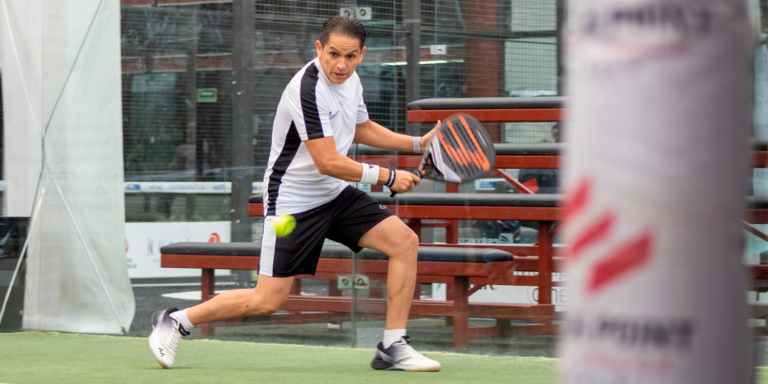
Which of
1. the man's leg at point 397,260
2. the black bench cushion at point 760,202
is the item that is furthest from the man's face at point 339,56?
the black bench cushion at point 760,202

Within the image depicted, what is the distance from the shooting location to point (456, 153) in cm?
372

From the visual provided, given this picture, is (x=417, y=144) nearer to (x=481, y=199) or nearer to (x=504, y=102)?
(x=481, y=199)

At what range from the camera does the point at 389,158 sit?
5145 mm

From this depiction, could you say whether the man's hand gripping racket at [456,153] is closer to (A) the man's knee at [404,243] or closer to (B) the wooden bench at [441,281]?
(A) the man's knee at [404,243]

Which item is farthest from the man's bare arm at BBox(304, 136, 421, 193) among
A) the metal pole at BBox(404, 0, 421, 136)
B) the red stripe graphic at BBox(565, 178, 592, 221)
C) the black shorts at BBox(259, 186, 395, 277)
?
the red stripe graphic at BBox(565, 178, 592, 221)

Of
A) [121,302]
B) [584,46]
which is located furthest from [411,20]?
[584,46]

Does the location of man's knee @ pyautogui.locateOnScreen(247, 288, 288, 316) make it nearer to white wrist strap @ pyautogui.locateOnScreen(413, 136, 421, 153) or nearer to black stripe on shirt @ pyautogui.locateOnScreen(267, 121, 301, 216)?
black stripe on shirt @ pyautogui.locateOnScreen(267, 121, 301, 216)

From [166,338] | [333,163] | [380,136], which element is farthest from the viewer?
[380,136]

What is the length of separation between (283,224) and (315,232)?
0.15m

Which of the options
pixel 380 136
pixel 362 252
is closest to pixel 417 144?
pixel 380 136

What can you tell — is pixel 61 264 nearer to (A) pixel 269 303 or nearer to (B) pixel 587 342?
(A) pixel 269 303

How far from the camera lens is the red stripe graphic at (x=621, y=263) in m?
0.96

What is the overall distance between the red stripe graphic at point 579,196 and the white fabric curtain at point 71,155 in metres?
5.14

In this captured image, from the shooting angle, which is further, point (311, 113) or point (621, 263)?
point (311, 113)
